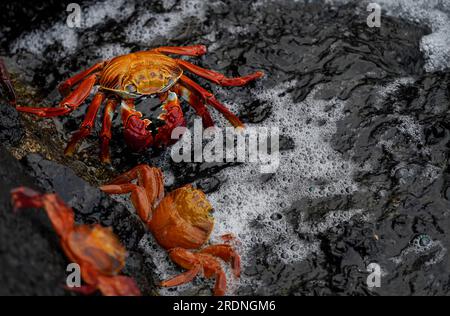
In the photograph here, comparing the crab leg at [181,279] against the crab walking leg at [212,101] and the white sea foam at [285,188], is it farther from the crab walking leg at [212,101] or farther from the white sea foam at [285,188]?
the crab walking leg at [212,101]

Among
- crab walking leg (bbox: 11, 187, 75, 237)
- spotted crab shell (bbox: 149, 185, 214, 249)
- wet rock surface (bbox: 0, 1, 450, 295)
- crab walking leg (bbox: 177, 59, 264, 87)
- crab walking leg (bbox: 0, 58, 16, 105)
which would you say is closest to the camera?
crab walking leg (bbox: 11, 187, 75, 237)

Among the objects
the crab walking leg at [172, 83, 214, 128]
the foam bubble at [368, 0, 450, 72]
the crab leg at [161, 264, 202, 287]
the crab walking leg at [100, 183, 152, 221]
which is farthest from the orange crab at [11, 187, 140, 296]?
the foam bubble at [368, 0, 450, 72]

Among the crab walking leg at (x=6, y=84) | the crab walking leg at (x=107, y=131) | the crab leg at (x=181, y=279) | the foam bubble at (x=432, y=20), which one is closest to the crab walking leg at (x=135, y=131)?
the crab walking leg at (x=107, y=131)

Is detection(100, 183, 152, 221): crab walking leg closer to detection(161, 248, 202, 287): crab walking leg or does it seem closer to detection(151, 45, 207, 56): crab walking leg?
detection(161, 248, 202, 287): crab walking leg

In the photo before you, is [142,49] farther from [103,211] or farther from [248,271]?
[248,271]

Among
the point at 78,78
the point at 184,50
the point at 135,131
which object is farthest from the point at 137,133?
the point at 184,50

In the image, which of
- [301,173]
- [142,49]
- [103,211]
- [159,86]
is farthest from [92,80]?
[301,173]

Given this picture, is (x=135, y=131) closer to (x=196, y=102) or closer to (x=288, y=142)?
(x=196, y=102)
